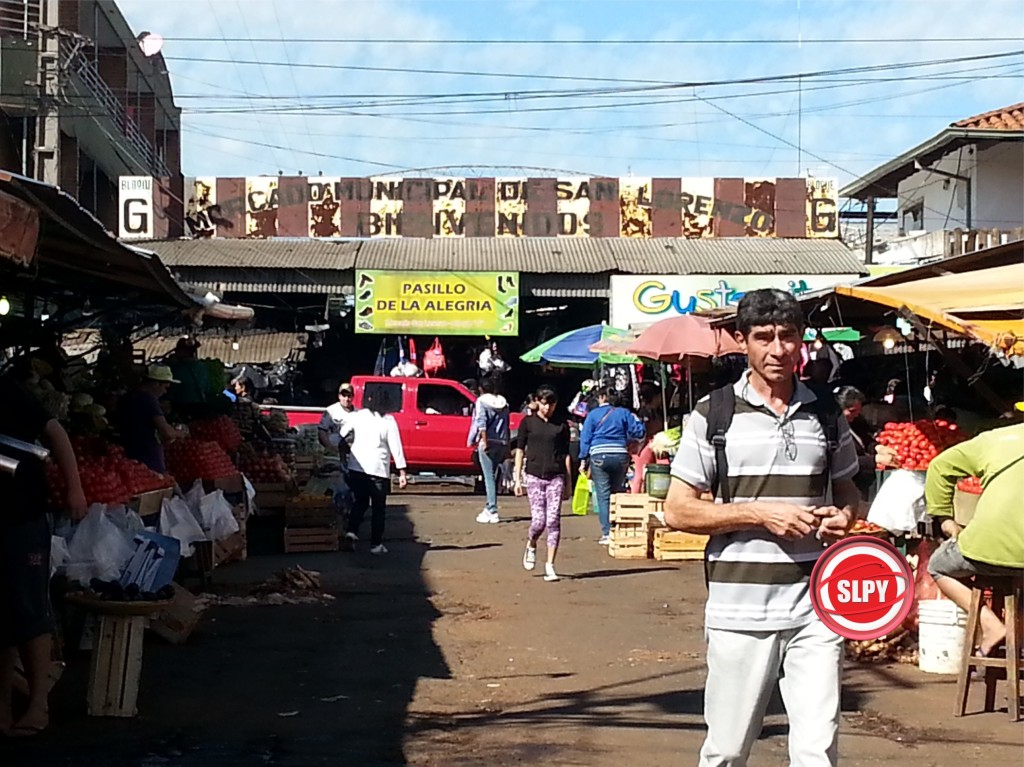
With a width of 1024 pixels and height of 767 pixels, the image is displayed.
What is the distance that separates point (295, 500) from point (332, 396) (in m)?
14.1

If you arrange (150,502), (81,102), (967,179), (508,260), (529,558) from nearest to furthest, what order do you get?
(150,502), (529,558), (81,102), (508,260), (967,179)

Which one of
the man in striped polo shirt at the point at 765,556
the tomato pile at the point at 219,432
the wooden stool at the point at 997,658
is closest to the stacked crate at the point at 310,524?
the tomato pile at the point at 219,432

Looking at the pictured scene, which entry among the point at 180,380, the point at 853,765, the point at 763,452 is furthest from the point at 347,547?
the point at 763,452

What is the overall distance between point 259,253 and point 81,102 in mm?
4535

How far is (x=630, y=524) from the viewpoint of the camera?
15.0 meters

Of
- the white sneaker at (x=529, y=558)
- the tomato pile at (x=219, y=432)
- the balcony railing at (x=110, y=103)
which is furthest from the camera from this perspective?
the balcony railing at (x=110, y=103)

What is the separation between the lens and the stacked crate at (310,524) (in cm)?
1516

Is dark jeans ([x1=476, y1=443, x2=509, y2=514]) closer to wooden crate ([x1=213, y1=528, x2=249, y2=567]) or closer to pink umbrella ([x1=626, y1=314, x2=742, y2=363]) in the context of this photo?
wooden crate ([x1=213, y1=528, x2=249, y2=567])

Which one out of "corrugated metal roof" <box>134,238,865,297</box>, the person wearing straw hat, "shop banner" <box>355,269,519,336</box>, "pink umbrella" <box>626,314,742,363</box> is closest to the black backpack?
the person wearing straw hat

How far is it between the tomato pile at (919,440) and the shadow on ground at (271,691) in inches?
137

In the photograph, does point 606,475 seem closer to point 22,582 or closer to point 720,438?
point 22,582

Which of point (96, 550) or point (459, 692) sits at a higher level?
point (96, 550)

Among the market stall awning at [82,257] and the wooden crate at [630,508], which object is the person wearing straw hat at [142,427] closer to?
the market stall awning at [82,257]

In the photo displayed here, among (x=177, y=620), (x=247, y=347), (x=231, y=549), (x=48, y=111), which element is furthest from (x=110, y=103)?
(x=177, y=620)
